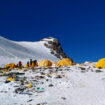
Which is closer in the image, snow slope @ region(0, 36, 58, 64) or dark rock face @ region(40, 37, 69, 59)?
snow slope @ region(0, 36, 58, 64)

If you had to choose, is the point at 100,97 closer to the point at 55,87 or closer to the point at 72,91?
the point at 72,91

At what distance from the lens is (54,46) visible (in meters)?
108

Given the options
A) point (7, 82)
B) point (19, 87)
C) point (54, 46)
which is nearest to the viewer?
point (19, 87)

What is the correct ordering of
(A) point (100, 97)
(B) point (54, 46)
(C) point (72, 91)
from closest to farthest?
(A) point (100, 97)
(C) point (72, 91)
(B) point (54, 46)

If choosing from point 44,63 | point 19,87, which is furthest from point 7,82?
point 44,63

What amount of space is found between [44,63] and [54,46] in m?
81.4

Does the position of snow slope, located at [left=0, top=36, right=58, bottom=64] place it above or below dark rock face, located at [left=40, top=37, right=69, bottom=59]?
below

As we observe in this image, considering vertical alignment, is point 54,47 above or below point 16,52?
above

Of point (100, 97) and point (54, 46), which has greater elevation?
point (54, 46)

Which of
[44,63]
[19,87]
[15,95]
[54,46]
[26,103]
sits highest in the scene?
[54,46]

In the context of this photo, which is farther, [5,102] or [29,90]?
[29,90]

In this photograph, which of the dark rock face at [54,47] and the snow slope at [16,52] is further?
the dark rock face at [54,47]

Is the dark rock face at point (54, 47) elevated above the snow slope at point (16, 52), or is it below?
above

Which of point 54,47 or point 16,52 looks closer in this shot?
point 16,52
